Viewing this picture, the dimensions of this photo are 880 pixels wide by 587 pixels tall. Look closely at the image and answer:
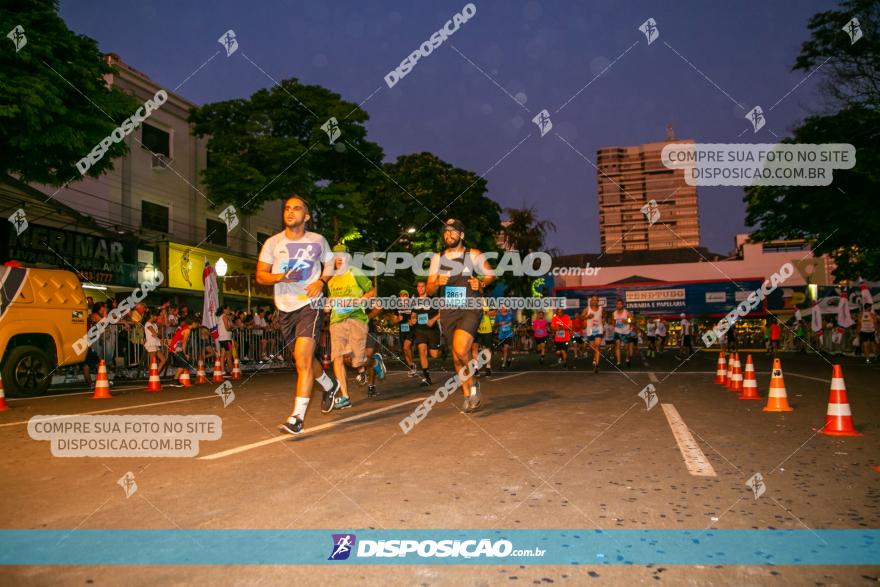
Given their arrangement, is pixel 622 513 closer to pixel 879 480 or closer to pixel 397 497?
pixel 397 497

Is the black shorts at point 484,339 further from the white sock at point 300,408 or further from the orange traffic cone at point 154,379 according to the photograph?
the white sock at point 300,408

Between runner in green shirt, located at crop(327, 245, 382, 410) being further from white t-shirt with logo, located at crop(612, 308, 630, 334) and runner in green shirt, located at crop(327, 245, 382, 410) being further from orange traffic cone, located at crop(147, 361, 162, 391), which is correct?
white t-shirt with logo, located at crop(612, 308, 630, 334)

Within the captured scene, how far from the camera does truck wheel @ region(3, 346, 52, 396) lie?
10.9 metres

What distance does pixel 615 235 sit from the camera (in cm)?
15525

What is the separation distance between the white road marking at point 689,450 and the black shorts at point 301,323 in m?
3.61

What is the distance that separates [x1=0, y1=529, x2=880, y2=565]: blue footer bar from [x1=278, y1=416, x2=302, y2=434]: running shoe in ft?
9.44

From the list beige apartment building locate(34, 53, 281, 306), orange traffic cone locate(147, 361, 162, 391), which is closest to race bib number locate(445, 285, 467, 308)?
orange traffic cone locate(147, 361, 162, 391)

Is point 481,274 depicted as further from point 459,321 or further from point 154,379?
point 154,379

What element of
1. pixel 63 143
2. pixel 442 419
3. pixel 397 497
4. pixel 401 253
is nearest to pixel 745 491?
pixel 397 497

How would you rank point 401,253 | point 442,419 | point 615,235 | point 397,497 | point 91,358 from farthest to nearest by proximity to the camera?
1. point 615,235
2. point 401,253
3. point 91,358
4. point 442,419
5. point 397,497

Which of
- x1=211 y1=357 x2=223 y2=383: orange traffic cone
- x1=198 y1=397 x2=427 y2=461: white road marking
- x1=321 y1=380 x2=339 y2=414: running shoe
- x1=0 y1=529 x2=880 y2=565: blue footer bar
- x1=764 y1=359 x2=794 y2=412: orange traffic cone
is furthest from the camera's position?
x1=211 y1=357 x2=223 y2=383: orange traffic cone

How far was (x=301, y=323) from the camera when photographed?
670cm

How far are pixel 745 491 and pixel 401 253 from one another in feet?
111

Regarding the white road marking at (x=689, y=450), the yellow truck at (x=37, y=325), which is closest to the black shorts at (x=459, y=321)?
the white road marking at (x=689, y=450)
